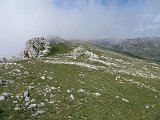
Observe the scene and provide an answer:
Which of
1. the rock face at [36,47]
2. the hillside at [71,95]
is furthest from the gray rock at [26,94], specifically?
the rock face at [36,47]

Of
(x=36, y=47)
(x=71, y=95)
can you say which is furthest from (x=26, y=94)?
(x=36, y=47)

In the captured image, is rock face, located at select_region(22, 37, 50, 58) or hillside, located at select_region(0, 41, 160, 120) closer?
hillside, located at select_region(0, 41, 160, 120)

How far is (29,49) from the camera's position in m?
112

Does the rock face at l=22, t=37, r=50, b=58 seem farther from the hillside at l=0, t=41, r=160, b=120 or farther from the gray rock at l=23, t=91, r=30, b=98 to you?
the gray rock at l=23, t=91, r=30, b=98

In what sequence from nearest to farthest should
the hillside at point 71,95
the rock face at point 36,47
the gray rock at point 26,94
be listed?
the hillside at point 71,95
the gray rock at point 26,94
the rock face at point 36,47

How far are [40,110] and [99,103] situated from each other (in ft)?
22.9

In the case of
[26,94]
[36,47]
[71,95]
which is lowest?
[36,47]

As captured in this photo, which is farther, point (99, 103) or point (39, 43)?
point (39, 43)

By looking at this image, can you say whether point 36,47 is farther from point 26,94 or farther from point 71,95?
point 26,94

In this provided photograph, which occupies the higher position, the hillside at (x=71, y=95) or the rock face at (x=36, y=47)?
the hillside at (x=71, y=95)

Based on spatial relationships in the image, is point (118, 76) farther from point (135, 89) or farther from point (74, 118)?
point (74, 118)

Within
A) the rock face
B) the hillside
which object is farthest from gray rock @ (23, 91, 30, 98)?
the rock face

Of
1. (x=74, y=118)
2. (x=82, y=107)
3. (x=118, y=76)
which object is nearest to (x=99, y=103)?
(x=82, y=107)

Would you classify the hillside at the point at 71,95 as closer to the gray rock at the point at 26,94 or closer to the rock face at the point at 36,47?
the gray rock at the point at 26,94
